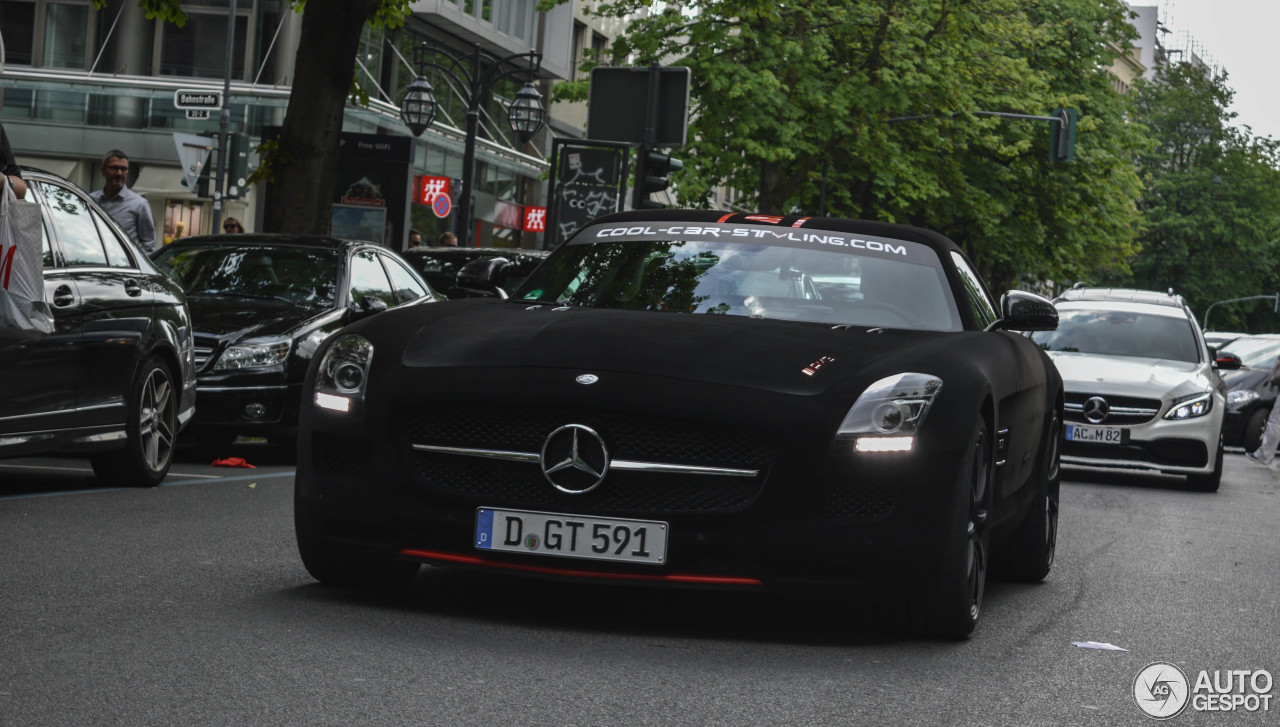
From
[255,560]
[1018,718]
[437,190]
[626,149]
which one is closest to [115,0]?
[437,190]

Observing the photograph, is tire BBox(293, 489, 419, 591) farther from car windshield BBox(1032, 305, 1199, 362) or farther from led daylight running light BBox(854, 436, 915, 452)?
car windshield BBox(1032, 305, 1199, 362)

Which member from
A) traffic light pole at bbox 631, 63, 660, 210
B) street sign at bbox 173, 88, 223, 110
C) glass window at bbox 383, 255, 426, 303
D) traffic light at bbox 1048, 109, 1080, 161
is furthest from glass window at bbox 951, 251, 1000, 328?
traffic light at bbox 1048, 109, 1080, 161

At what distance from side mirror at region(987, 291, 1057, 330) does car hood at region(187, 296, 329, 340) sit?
238 inches

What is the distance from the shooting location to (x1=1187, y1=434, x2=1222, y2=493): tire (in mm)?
15820

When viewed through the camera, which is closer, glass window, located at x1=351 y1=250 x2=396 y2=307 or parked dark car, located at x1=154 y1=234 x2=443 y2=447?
parked dark car, located at x1=154 y1=234 x2=443 y2=447

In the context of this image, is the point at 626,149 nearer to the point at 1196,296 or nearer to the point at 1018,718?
the point at 1018,718

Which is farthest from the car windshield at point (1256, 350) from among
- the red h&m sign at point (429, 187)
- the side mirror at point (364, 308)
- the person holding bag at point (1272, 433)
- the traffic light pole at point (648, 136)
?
the side mirror at point (364, 308)

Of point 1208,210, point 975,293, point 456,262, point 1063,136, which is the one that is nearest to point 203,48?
point 1063,136

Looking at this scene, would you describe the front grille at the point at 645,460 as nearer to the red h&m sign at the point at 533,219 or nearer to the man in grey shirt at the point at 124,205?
the man in grey shirt at the point at 124,205

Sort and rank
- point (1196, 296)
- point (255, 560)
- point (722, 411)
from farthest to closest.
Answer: point (1196, 296)
point (255, 560)
point (722, 411)

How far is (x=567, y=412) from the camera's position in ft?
19.2

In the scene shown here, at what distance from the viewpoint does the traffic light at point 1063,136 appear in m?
37.9

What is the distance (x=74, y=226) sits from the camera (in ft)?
32.0

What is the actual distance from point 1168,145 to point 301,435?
294 ft
